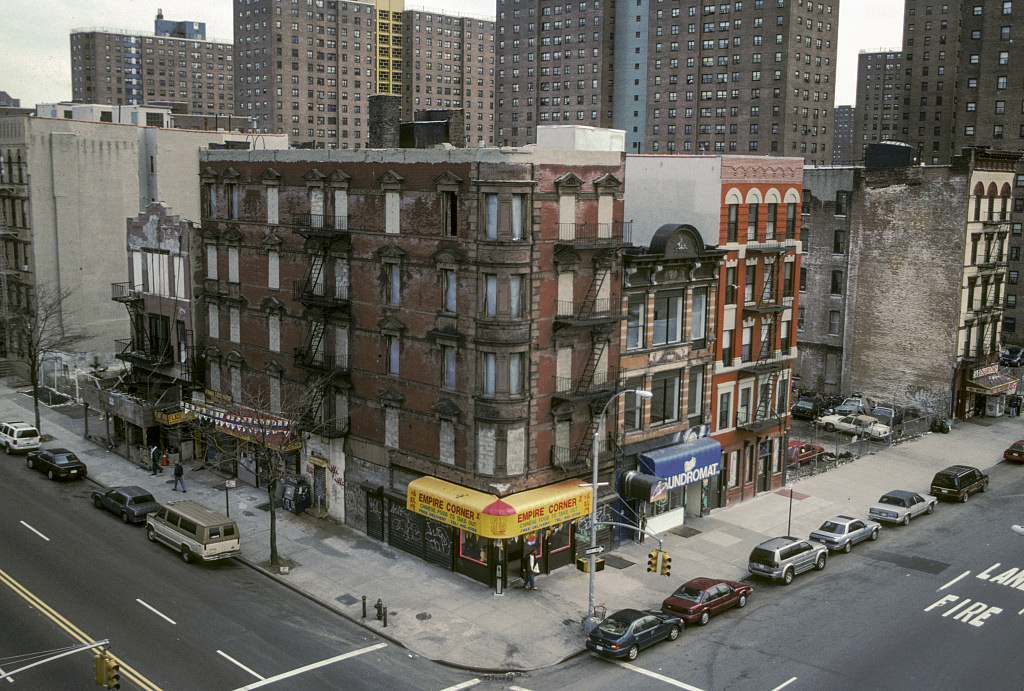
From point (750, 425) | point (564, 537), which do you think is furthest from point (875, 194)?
point (564, 537)

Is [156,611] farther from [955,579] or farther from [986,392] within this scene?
[986,392]

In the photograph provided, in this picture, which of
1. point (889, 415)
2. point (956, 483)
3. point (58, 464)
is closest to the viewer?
point (58, 464)

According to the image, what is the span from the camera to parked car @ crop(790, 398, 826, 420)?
67625mm

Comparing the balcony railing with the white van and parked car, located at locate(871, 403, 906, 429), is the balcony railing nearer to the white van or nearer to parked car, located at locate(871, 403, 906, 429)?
the white van

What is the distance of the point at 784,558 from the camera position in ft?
127

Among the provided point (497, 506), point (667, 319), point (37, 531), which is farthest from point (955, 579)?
point (37, 531)

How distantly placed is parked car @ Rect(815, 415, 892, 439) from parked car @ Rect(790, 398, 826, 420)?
2.03 metres

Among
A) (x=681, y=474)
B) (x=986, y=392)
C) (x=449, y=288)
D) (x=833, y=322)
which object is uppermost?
(x=449, y=288)

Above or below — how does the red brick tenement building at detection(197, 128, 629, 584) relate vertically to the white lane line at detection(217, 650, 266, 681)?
above

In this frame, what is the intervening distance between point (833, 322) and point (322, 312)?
145 ft

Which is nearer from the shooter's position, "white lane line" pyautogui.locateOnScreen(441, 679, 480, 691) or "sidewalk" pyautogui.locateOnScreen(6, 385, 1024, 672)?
"white lane line" pyautogui.locateOnScreen(441, 679, 480, 691)

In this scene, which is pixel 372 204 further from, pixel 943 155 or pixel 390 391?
pixel 943 155

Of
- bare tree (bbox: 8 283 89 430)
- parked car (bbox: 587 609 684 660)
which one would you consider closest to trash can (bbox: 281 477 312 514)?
parked car (bbox: 587 609 684 660)

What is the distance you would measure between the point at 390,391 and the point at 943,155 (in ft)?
478
